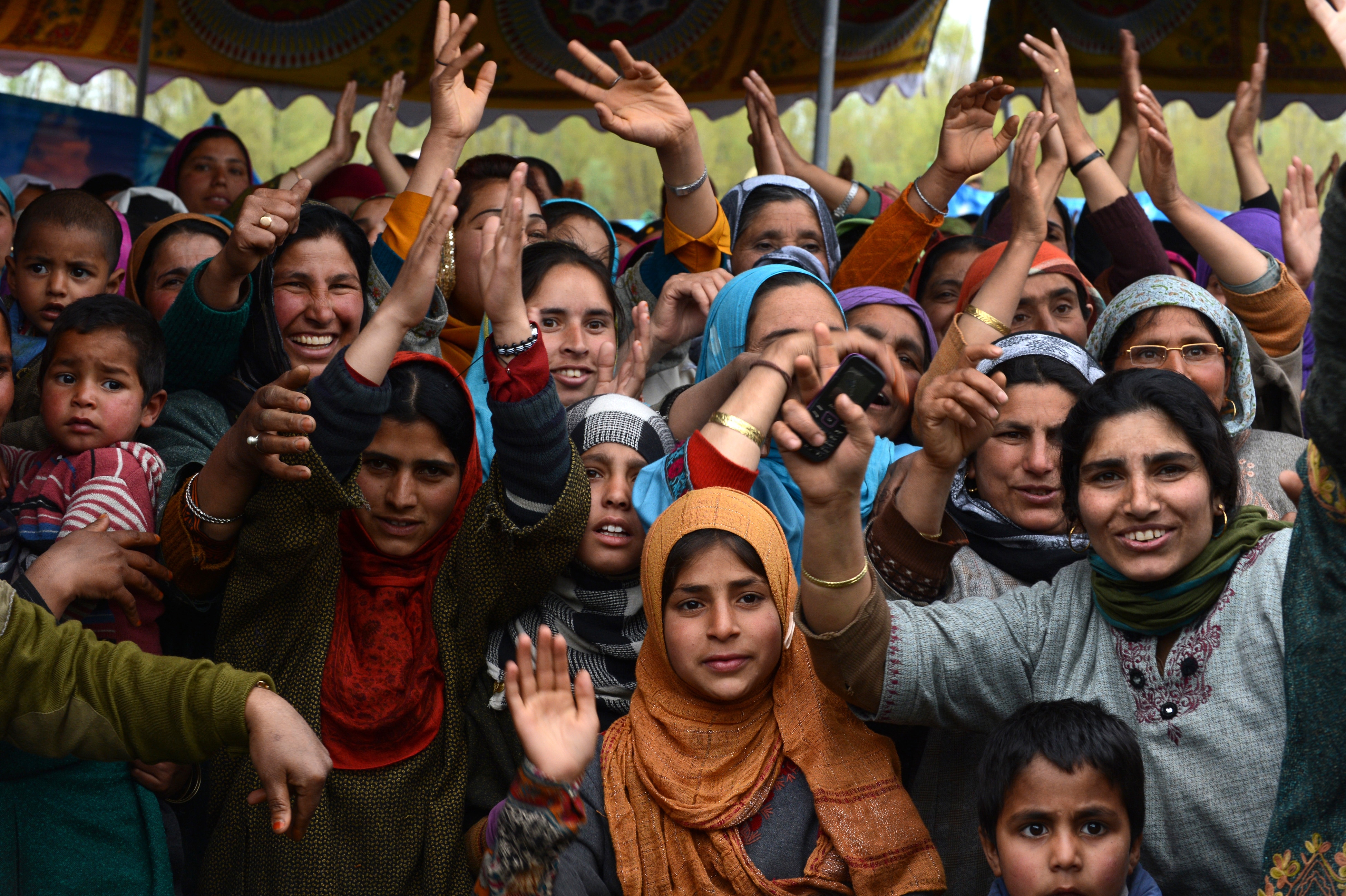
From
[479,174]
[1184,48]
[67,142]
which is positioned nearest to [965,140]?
[479,174]

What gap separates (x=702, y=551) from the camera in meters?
2.33

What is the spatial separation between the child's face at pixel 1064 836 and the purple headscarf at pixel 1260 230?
2.61 m

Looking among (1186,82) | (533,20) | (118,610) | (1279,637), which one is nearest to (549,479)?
(118,610)

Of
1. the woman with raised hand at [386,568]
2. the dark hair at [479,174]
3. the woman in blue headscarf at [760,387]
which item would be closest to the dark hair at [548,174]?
the dark hair at [479,174]

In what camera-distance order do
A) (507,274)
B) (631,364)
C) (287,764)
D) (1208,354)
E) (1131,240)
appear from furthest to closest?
1. (1131,240)
2. (631,364)
3. (1208,354)
4. (507,274)
5. (287,764)

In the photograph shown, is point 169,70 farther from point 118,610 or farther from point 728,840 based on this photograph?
point 728,840

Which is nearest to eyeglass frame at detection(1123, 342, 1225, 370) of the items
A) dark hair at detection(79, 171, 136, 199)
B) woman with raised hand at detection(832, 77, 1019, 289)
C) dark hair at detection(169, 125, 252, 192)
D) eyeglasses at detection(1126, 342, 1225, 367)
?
eyeglasses at detection(1126, 342, 1225, 367)

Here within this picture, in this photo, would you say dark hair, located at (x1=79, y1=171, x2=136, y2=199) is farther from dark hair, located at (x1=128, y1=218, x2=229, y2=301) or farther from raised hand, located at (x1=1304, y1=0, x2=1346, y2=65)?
raised hand, located at (x1=1304, y1=0, x2=1346, y2=65)

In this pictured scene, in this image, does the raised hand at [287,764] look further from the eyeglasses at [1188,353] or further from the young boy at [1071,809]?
the eyeglasses at [1188,353]

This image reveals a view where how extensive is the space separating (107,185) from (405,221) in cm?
268

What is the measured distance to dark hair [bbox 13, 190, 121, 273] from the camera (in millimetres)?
3520

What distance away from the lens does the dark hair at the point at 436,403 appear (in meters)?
2.58

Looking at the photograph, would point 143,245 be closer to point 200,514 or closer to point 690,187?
point 200,514

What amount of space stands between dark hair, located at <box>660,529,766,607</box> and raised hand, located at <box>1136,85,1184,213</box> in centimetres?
182
